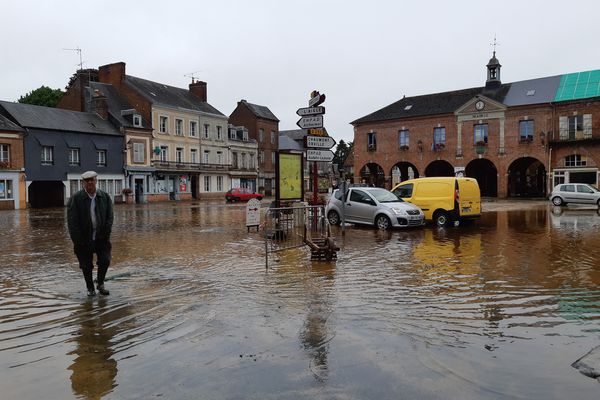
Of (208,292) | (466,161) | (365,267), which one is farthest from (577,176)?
(208,292)

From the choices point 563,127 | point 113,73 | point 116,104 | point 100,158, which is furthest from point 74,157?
point 563,127

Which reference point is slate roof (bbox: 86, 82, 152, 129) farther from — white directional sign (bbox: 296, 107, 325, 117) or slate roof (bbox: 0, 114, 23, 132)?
white directional sign (bbox: 296, 107, 325, 117)

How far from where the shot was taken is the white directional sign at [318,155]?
41.5 ft

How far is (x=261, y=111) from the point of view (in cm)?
6556

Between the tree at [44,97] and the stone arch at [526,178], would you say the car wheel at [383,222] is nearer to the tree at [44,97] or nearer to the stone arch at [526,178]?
the stone arch at [526,178]

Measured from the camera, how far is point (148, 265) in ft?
32.5

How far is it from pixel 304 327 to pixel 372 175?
159 ft

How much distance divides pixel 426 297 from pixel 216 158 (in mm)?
50704

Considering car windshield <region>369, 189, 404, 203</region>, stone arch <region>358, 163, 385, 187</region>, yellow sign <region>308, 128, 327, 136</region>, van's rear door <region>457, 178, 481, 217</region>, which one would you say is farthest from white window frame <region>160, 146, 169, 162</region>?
yellow sign <region>308, 128, 327, 136</region>

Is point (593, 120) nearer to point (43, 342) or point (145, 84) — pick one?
point (145, 84)

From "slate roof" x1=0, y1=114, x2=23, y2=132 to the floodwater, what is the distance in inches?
1134

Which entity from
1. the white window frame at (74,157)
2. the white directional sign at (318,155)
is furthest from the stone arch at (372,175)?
the white directional sign at (318,155)

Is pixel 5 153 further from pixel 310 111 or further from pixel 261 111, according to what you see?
pixel 261 111

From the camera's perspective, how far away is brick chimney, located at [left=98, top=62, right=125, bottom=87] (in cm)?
4831
